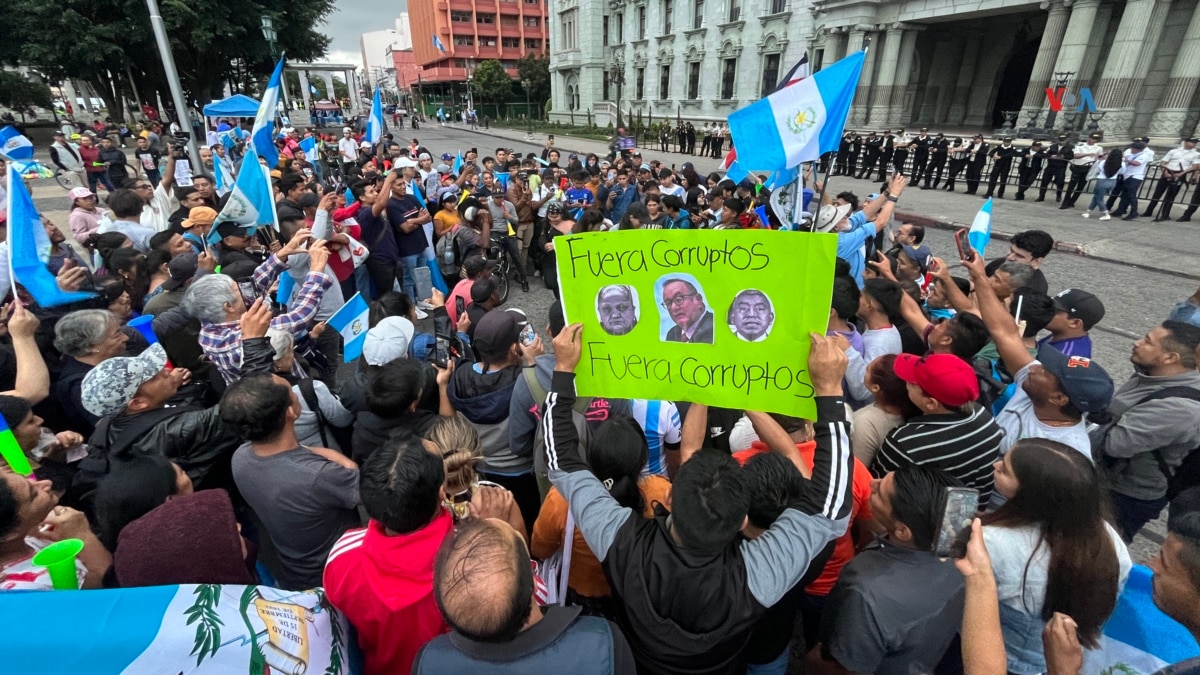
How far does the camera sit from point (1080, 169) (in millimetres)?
13742

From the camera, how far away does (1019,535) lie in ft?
5.71

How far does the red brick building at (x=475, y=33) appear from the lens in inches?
2813

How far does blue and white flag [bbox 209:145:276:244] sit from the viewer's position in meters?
4.70

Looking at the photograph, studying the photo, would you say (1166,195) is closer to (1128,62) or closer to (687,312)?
(1128,62)

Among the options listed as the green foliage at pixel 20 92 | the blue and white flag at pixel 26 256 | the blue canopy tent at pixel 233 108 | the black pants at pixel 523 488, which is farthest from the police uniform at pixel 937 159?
the green foliage at pixel 20 92

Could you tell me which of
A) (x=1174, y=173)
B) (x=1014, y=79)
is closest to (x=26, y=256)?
(x=1174, y=173)

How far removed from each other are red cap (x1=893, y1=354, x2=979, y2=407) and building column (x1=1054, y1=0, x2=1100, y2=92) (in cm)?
2654

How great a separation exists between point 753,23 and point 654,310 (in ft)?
126

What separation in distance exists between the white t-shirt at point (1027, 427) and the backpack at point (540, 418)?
1.95 meters

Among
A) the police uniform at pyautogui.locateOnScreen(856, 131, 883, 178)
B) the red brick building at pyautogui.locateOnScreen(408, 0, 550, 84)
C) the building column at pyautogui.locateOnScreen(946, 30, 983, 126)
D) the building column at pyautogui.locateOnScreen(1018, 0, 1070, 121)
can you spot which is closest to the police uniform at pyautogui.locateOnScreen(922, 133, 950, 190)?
the police uniform at pyautogui.locateOnScreen(856, 131, 883, 178)

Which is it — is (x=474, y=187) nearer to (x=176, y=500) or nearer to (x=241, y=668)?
(x=176, y=500)

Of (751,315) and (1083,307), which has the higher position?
(751,315)

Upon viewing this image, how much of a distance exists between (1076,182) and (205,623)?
18573mm

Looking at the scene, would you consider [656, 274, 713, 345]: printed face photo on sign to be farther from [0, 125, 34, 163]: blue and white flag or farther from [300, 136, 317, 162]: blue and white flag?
[300, 136, 317, 162]: blue and white flag
